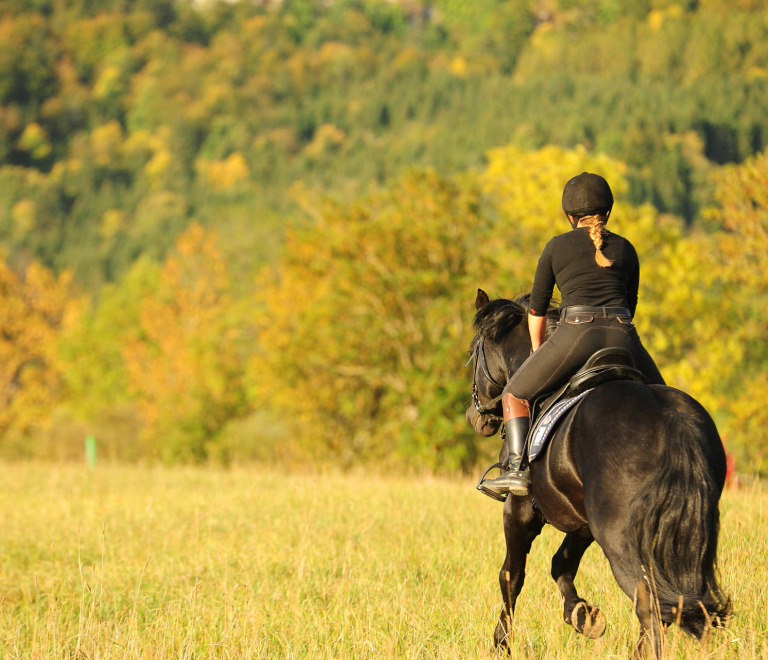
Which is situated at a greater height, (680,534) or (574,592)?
(680,534)

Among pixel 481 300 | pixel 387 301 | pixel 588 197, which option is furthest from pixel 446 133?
pixel 588 197

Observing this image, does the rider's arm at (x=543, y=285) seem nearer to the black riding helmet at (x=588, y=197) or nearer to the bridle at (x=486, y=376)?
the black riding helmet at (x=588, y=197)

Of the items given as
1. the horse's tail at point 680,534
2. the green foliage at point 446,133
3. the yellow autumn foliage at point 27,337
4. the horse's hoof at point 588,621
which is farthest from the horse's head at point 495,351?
the green foliage at point 446,133

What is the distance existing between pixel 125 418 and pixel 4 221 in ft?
428

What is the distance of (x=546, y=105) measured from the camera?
126 m

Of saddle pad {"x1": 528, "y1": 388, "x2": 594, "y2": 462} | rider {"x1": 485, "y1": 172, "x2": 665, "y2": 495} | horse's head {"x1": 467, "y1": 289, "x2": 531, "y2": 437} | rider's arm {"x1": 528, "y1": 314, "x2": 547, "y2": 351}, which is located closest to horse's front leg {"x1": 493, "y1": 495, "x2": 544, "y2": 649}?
rider {"x1": 485, "y1": 172, "x2": 665, "y2": 495}

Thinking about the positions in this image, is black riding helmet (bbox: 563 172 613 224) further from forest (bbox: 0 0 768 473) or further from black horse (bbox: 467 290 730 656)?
forest (bbox: 0 0 768 473)

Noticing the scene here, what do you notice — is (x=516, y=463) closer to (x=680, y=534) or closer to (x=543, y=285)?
(x=543, y=285)

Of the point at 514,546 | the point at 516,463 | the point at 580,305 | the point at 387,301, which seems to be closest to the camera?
the point at 580,305

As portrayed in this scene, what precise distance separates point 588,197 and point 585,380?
1019mm

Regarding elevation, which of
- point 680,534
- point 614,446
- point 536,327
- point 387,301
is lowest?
point 680,534

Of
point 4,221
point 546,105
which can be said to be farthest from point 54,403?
point 4,221

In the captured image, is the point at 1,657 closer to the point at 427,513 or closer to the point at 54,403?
the point at 427,513

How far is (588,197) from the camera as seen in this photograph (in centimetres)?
455
